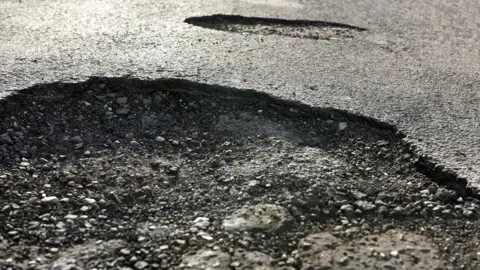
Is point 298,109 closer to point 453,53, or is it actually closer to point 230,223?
point 230,223

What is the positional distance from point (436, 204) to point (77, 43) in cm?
287

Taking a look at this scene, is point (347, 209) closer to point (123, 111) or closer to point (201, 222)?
point (201, 222)

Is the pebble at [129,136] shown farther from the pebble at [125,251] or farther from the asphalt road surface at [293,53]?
the pebble at [125,251]

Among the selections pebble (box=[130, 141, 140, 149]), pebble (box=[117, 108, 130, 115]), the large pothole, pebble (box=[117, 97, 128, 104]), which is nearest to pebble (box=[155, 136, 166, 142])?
the large pothole

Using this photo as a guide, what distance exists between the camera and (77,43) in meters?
4.23

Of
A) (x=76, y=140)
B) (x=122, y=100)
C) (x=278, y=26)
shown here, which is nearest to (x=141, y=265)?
(x=76, y=140)

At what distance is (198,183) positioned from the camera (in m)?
2.76

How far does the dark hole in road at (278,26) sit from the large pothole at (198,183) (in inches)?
54.3

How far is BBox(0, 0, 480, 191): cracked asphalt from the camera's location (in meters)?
3.49

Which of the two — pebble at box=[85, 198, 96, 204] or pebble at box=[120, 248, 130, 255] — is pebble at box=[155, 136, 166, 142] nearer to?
pebble at box=[85, 198, 96, 204]

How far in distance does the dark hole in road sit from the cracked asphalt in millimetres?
99

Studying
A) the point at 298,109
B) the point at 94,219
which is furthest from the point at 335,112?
the point at 94,219

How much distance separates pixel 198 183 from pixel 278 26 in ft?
8.14

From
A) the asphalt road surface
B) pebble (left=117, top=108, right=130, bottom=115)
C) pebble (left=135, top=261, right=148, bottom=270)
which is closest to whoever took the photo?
pebble (left=135, top=261, right=148, bottom=270)
